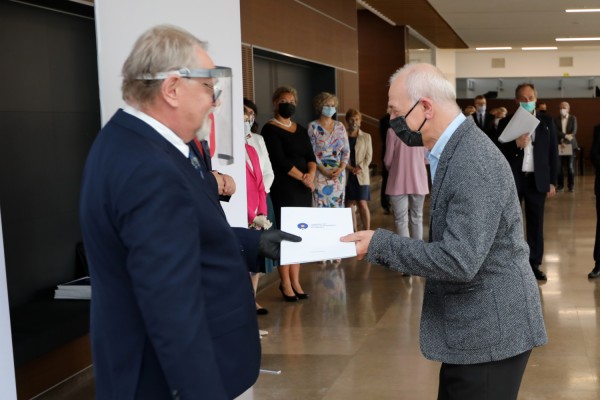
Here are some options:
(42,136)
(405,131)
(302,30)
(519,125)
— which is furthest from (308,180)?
(405,131)

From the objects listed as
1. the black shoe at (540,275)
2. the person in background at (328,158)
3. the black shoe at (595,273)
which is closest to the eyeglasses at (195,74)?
the person in background at (328,158)

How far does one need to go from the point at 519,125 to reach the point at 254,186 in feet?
8.94

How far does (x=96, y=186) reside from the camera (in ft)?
5.45

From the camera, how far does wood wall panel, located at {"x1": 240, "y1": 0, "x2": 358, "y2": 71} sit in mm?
7676

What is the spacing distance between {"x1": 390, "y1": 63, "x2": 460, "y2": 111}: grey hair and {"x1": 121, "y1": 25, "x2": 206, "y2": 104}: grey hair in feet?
2.34

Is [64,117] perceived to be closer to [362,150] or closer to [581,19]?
[362,150]

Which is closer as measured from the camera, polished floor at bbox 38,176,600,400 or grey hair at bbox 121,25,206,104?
grey hair at bbox 121,25,206,104

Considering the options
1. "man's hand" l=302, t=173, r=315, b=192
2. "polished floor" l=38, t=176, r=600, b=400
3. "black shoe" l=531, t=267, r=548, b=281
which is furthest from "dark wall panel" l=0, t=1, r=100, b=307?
"black shoe" l=531, t=267, r=548, b=281

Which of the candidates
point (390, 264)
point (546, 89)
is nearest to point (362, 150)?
point (390, 264)

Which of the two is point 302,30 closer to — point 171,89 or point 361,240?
point 361,240

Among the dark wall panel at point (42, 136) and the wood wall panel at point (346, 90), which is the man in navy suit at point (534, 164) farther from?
the wood wall panel at point (346, 90)

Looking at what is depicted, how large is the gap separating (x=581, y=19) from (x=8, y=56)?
1484cm

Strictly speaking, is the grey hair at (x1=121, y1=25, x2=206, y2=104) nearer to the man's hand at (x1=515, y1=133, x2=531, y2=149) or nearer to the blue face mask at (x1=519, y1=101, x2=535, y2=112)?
the man's hand at (x1=515, y1=133, x2=531, y2=149)

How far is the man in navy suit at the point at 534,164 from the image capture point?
704 cm
